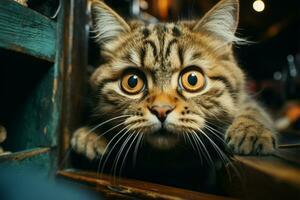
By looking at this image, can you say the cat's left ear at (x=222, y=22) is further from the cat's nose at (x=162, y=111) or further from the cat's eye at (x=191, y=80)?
the cat's nose at (x=162, y=111)

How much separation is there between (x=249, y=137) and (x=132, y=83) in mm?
402

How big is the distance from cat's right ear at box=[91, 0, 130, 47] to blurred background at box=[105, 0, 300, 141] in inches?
9.8

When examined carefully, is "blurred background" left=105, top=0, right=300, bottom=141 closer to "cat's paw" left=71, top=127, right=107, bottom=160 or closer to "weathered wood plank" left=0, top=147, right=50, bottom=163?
"cat's paw" left=71, top=127, right=107, bottom=160

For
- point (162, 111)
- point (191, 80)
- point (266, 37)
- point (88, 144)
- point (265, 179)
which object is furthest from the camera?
point (266, 37)

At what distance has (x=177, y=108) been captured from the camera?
0.84m

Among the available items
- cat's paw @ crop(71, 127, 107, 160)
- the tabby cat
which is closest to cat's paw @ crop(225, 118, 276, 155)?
the tabby cat

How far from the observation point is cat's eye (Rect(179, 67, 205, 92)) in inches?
35.9

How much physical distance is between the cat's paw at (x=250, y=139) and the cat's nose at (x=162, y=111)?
8.2 inches

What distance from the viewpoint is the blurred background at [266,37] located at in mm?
894

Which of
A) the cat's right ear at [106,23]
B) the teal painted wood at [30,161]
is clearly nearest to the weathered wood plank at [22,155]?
the teal painted wood at [30,161]

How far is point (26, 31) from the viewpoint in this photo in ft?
2.93

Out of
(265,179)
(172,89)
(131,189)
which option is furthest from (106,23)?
(265,179)

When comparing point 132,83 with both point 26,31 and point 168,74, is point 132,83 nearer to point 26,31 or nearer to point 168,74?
point 168,74

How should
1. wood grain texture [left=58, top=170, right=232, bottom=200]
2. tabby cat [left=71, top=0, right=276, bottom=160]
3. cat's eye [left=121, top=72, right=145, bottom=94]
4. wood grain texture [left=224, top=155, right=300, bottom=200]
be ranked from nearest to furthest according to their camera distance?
wood grain texture [left=224, top=155, right=300, bottom=200] → wood grain texture [left=58, top=170, right=232, bottom=200] → tabby cat [left=71, top=0, right=276, bottom=160] → cat's eye [left=121, top=72, right=145, bottom=94]
